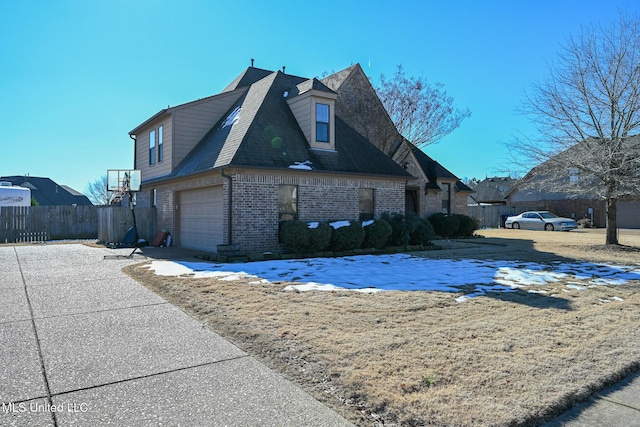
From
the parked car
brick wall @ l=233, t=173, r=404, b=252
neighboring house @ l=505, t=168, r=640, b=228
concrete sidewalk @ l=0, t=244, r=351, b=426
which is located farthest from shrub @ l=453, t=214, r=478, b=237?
concrete sidewalk @ l=0, t=244, r=351, b=426

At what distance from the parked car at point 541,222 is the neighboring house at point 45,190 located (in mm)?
47286

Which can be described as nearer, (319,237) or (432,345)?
(432,345)

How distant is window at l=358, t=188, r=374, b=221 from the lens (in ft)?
49.5

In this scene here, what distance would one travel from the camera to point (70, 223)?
67.5 feet

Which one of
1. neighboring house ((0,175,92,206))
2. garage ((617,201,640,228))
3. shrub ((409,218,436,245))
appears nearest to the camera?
shrub ((409,218,436,245))

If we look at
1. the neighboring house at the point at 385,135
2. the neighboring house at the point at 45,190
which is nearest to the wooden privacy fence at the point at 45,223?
the neighboring house at the point at 385,135

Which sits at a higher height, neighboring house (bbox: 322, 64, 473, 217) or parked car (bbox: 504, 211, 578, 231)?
neighboring house (bbox: 322, 64, 473, 217)

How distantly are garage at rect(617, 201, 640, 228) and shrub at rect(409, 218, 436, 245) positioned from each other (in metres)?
26.0

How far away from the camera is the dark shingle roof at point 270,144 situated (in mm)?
12930

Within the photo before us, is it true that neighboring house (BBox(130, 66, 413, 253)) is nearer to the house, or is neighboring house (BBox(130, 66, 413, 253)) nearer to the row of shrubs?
the row of shrubs

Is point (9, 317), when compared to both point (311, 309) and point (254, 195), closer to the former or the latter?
point (311, 309)

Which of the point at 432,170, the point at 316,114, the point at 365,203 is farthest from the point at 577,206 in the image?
the point at 316,114

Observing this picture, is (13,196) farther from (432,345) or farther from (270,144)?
(432,345)

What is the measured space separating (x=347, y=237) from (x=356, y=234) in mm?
336
